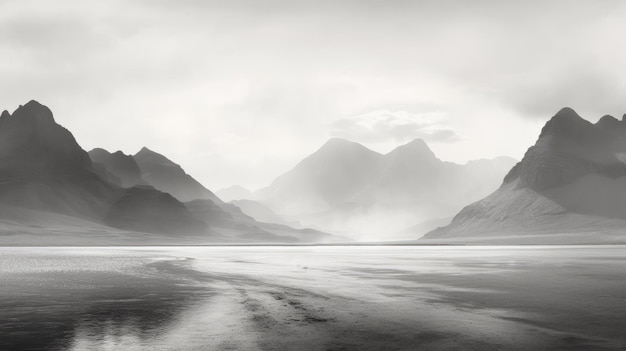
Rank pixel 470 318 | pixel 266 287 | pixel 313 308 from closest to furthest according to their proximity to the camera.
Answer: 1. pixel 470 318
2. pixel 313 308
3. pixel 266 287

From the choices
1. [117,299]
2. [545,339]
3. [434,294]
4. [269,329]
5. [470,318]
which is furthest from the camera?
[434,294]

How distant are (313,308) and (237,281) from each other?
1758cm

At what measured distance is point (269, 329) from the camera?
21562mm

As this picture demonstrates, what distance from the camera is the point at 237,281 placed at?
1741 inches

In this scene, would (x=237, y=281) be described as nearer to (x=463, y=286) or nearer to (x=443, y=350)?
(x=463, y=286)

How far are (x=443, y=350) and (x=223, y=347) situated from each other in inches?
283

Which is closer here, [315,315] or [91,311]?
[315,315]

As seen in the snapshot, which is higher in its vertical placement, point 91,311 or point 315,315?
point 315,315

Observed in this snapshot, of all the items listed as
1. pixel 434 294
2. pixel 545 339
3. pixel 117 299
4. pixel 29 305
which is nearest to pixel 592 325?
pixel 545 339

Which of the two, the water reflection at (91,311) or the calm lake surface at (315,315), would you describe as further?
the water reflection at (91,311)

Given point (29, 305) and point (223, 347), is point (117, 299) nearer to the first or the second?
point (29, 305)

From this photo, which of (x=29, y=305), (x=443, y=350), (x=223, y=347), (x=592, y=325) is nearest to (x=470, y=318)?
(x=592, y=325)

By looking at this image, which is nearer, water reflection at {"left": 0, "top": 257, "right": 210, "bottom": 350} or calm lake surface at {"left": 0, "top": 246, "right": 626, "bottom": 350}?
calm lake surface at {"left": 0, "top": 246, "right": 626, "bottom": 350}

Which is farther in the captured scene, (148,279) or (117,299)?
(148,279)
